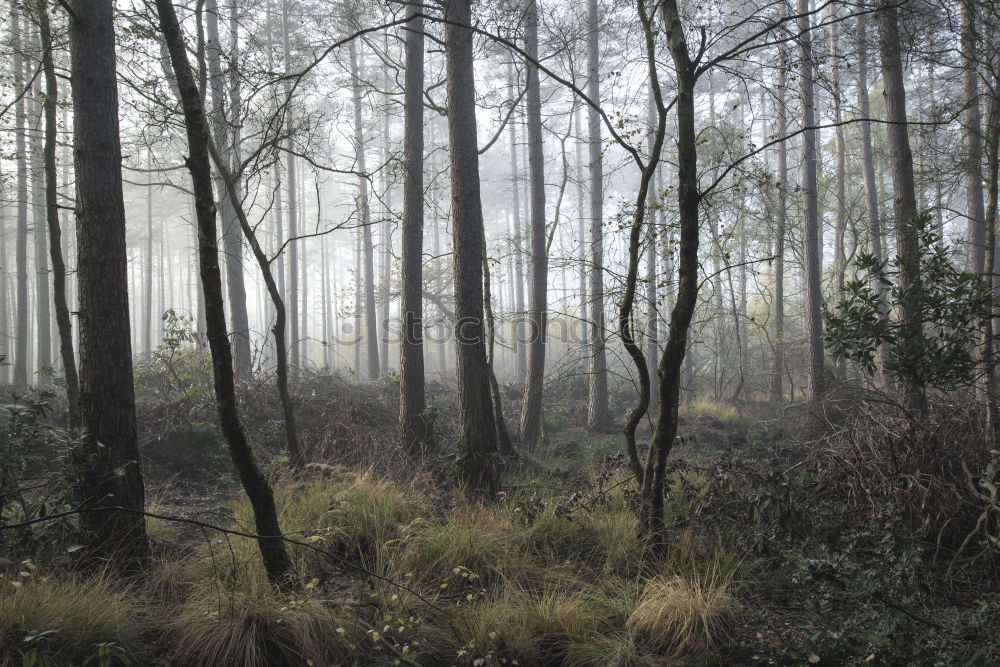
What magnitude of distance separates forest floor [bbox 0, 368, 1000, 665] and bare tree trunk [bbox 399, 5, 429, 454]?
2.02 metres

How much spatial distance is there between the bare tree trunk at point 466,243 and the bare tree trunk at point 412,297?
1.29 meters

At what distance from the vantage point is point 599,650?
11.7 ft

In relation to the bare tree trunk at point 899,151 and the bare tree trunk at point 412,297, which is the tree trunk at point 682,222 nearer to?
the bare tree trunk at point 899,151

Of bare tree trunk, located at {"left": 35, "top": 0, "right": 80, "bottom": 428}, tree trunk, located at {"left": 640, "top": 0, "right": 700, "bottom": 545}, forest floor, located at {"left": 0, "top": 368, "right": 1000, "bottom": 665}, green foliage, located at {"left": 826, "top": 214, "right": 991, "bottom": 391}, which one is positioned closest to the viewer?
forest floor, located at {"left": 0, "top": 368, "right": 1000, "bottom": 665}

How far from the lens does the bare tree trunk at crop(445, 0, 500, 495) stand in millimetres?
6914

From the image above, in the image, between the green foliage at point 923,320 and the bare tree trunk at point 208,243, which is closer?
the bare tree trunk at point 208,243

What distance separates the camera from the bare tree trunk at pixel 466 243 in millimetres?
6914

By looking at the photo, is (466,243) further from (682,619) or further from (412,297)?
(682,619)

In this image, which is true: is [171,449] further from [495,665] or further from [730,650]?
[730,650]

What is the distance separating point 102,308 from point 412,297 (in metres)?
4.41

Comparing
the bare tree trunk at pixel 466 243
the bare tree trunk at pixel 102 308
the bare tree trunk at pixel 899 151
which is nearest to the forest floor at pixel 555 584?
the bare tree trunk at pixel 102 308

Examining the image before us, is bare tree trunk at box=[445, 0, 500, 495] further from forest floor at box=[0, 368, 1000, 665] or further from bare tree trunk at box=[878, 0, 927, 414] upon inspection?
bare tree trunk at box=[878, 0, 927, 414]

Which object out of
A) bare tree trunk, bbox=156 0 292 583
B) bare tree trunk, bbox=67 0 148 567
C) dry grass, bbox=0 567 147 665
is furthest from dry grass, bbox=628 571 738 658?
bare tree trunk, bbox=67 0 148 567

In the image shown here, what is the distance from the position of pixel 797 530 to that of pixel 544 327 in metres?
6.33
